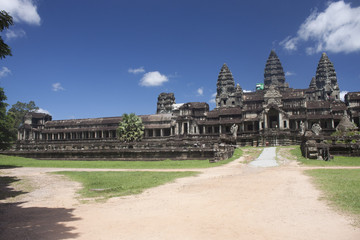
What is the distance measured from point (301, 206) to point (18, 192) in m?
13.3

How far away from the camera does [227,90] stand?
338 ft

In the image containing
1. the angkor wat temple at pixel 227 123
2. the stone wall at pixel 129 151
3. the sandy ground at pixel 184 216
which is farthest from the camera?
the angkor wat temple at pixel 227 123

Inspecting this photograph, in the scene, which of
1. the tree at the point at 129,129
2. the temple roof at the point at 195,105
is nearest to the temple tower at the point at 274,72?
the temple roof at the point at 195,105

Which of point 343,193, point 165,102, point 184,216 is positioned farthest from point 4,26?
point 165,102

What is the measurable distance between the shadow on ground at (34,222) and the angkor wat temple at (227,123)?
79.3 feet

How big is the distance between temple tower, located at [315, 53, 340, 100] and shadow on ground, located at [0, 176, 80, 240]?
3903 inches

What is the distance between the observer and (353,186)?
40.4 ft

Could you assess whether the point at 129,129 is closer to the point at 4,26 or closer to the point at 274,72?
the point at 4,26

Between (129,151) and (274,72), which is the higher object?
(274,72)

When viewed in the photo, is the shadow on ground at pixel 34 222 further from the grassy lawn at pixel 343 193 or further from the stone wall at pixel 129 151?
the stone wall at pixel 129 151

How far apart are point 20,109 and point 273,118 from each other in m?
84.8

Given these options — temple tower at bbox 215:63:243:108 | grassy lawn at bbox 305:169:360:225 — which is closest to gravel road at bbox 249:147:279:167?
grassy lawn at bbox 305:169:360:225

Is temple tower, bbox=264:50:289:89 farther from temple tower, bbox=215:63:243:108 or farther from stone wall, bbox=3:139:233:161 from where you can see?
stone wall, bbox=3:139:233:161

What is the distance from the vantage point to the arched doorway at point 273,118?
58.4 m
